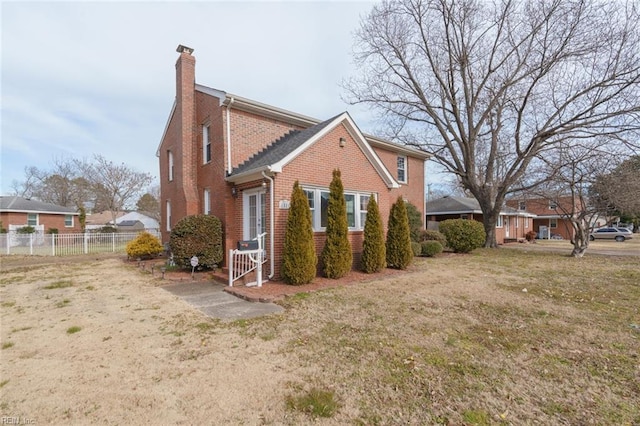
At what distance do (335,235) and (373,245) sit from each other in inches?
69.1

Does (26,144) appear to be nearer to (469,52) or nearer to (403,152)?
(403,152)

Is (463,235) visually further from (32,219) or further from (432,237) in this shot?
(32,219)

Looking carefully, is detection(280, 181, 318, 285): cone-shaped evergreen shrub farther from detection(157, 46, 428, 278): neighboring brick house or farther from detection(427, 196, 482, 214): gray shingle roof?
detection(427, 196, 482, 214): gray shingle roof

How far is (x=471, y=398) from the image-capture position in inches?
119

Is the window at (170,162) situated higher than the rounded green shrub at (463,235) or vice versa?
the window at (170,162)

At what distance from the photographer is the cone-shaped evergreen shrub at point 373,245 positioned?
9789 millimetres

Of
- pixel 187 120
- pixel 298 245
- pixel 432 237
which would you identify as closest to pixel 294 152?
pixel 298 245

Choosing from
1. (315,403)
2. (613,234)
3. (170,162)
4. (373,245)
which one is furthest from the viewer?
(613,234)

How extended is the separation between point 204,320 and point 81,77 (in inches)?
433

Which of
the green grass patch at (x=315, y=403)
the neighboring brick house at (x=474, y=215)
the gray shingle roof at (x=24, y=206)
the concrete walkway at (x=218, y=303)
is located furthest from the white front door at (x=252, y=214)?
the gray shingle roof at (x=24, y=206)

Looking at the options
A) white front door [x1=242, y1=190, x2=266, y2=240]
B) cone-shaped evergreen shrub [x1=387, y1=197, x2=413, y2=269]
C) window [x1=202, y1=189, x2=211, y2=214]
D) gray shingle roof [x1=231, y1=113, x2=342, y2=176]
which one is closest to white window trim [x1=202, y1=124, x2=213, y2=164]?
window [x1=202, y1=189, x2=211, y2=214]

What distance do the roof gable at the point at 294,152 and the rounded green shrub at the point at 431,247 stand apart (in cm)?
466

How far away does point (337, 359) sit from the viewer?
389 centimetres

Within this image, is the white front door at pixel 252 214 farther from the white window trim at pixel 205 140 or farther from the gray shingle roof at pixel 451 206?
the gray shingle roof at pixel 451 206
